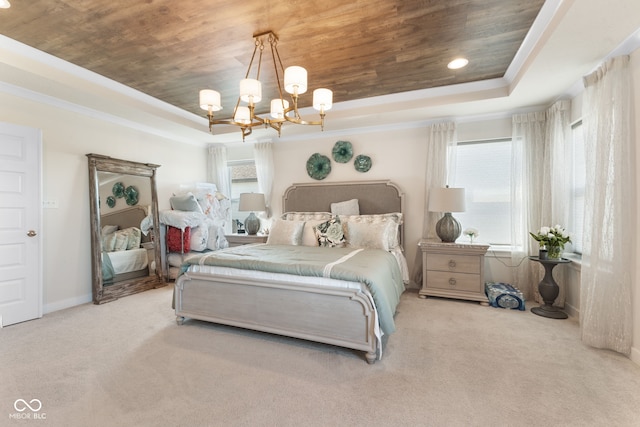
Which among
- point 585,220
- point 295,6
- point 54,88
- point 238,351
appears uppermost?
point 295,6

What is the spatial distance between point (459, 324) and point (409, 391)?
134 centimetres

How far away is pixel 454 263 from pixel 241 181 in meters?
3.87

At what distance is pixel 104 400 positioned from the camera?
181 cm

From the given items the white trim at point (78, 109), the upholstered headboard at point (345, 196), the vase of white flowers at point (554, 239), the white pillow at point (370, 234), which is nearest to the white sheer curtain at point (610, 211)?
the vase of white flowers at point (554, 239)

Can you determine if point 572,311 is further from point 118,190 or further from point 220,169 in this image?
point 118,190

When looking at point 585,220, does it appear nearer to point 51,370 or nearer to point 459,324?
point 459,324

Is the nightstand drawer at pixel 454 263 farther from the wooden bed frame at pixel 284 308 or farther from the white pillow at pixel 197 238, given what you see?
the white pillow at pixel 197 238

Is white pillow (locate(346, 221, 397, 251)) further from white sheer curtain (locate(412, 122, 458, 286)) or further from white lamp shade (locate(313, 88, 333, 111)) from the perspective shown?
white lamp shade (locate(313, 88, 333, 111))

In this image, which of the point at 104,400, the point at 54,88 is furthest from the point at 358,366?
the point at 54,88

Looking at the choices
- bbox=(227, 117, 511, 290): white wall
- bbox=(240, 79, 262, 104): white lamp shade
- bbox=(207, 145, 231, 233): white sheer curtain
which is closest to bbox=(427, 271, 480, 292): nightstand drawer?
bbox=(227, 117, 511, 290): white wall

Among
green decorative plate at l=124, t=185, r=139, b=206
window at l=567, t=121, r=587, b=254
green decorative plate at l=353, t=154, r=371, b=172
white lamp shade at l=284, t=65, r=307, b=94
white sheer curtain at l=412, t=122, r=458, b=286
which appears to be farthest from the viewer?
green decorative plate at l=353, t=154, r=371, b=172

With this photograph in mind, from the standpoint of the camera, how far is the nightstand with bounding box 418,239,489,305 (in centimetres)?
356

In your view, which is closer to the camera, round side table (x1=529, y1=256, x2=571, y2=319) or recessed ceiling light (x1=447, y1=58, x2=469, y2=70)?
recessed ceiling light (x1=447, y1=58, x2=469, y2=70)

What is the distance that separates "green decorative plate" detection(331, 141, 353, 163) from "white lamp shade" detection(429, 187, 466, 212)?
147 cm
